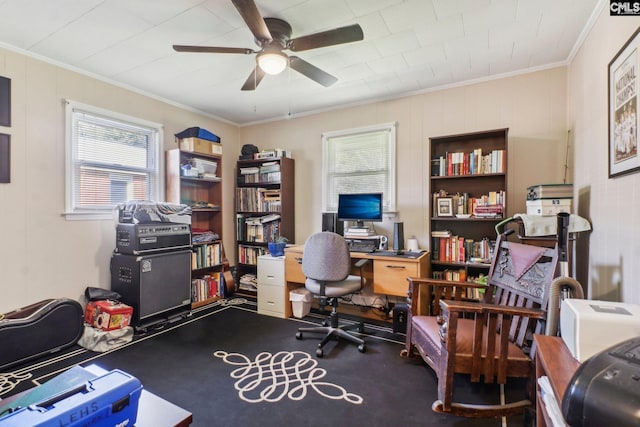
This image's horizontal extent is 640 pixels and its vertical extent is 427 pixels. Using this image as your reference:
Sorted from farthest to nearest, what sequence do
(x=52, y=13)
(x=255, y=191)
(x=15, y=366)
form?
(x=255, y=191), (x=15, y=366), (x=52, y=13)

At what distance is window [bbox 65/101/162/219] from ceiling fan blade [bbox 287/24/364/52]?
88.6 inches

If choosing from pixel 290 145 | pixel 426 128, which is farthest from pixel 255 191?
pixel 426 128

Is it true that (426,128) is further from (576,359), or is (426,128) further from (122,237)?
(122,237)

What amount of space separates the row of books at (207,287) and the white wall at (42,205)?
87 centimetres

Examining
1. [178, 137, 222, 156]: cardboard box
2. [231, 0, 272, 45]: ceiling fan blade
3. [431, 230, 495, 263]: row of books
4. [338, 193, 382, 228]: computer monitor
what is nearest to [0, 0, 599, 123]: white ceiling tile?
[231, 0, 272, 45]: ceiling fan blade

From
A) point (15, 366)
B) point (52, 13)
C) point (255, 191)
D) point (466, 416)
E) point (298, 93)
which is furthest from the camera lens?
point (255, 191)

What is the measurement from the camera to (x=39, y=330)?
7.66 ft

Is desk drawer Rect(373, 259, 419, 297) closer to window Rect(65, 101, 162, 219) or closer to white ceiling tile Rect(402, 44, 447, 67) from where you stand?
white ceiling tile Rect(402, 44, 447, 67)

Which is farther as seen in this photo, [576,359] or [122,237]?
[122,237]

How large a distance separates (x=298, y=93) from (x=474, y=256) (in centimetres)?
248

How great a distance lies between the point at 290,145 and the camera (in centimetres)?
418

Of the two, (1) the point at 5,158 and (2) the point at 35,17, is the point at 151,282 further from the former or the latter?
(2) the point at 35,17

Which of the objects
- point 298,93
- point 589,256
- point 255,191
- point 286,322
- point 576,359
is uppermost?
point 298,93

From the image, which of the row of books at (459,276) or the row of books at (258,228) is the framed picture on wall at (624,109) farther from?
the row of books at (258,228)
